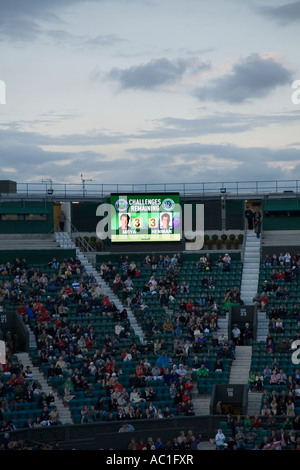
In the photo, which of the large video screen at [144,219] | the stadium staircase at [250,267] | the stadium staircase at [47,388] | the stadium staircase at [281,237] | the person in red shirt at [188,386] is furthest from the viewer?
the large video screen at [144,219]

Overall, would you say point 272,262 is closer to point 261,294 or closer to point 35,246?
point 261,294

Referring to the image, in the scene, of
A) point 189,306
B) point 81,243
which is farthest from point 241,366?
point 81,243

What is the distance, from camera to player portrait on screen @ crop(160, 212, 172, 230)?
51.3 metres

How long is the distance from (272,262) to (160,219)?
717 centimetres

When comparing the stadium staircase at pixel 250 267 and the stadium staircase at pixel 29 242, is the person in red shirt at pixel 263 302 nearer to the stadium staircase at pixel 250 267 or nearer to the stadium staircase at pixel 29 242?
the stadium staircase at pixel 250 267

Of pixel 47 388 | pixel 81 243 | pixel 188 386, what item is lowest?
pixel 47 388

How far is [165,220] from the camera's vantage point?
51.5 metres

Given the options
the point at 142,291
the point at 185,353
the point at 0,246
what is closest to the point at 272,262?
the point at 142,291

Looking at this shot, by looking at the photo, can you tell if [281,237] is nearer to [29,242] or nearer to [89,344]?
[29,242]

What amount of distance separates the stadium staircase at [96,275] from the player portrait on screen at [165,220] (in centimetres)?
438

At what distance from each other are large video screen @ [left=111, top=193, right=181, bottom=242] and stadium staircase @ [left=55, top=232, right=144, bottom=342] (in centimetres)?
206

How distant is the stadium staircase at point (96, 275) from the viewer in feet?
141

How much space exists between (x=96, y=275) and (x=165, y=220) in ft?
18.9

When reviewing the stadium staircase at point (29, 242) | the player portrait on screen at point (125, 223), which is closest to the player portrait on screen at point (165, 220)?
the player portrait on screen at point (125, 223)
